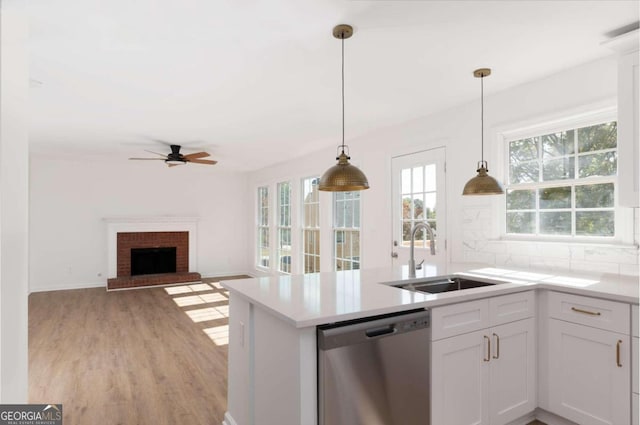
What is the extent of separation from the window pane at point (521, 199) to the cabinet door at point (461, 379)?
1.58m

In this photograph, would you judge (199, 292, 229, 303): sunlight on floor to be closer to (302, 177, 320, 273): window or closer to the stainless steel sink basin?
(302, 177, 320, 273): window

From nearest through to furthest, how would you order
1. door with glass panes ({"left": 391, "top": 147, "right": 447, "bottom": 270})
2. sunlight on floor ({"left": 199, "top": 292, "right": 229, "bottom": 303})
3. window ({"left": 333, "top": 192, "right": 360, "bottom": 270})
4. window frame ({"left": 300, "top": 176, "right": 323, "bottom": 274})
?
1. door with glass panes ({"left": 391, "top": 147, "right": 447, "bottom": 270})
2. window ({"left": 333, "top": 192, "right": 360, "bottom": 270})
3. sunlight on floor ({"left": 199, "top": 292, "right": 229, "bottom": 303})
4. window frame ({"left": 300, "top": 176, "right": 323, "bottom": 274})

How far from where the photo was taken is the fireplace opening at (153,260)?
7641 millimetres

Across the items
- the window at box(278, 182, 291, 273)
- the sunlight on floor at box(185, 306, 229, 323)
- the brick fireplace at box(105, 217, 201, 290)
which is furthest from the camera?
the brick fireplace at box(105, 217, 201, 290)

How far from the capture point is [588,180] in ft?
9.23

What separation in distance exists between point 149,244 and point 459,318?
7159mm

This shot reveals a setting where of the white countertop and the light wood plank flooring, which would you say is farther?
the light wood plank flooring

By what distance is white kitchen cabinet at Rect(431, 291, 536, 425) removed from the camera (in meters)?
2.01

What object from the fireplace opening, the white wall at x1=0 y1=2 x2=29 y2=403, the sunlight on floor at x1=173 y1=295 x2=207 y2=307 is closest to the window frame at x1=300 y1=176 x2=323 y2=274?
the sunlight on floor at x1=173 y1=295 x2=207 y2=307

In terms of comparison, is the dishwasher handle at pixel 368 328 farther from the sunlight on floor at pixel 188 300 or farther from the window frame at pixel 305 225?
the sunlight on floor at pixel 188 300

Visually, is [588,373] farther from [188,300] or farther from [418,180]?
[188,300]

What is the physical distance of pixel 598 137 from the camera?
2820 millimetres

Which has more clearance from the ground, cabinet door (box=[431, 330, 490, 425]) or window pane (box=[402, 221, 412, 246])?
window pane (box=[402, 221, 412, 246])

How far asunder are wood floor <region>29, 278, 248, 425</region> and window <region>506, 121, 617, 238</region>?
3003mm
